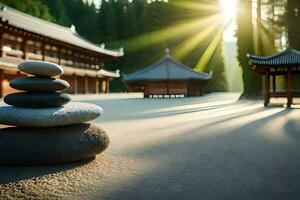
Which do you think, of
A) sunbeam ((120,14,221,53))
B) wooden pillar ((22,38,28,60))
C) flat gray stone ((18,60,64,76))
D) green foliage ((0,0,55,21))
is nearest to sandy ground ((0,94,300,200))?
flat gray stone ((18,60,64,76))

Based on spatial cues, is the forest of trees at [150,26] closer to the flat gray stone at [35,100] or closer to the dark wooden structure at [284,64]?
the dark wooden structure at [284,64]

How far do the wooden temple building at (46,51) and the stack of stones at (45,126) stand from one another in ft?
59.2

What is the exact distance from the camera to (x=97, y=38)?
59.3m

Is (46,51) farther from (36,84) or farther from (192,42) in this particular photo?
(192,42)

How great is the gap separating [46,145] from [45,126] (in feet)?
1.09

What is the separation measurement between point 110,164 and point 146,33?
53535mm

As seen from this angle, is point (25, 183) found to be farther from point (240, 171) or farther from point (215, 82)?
point (215, 82)

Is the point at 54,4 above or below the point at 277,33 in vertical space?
above

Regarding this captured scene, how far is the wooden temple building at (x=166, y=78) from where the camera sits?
3253 centimetres

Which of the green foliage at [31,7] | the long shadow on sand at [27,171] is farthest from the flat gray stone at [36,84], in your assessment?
the green foliage at [31,7]

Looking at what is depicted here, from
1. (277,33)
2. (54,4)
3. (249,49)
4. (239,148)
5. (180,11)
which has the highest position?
(54,4)

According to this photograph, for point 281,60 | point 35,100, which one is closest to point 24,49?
point 281,60

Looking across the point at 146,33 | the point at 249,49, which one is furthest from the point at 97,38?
the point at 249,49

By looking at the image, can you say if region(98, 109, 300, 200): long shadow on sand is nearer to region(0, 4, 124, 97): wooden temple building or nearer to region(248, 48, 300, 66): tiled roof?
region(248, 48, 300, 66): tiled roof
